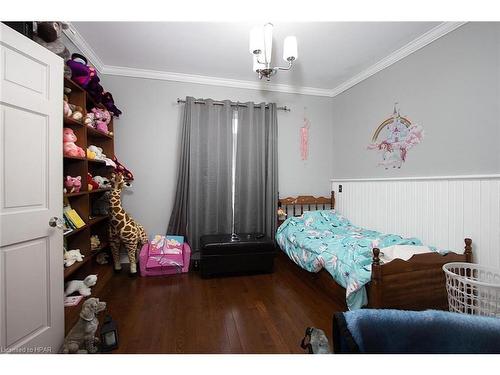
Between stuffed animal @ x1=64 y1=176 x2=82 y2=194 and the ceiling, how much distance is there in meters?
1.37

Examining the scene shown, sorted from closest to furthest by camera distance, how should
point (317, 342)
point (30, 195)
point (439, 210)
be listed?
1. point (317, 342)
2. point (30, 195)
3. point (439, 210)

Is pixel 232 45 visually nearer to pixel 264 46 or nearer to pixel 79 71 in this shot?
pixel 264 46

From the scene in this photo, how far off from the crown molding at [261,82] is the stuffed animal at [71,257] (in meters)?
1.87

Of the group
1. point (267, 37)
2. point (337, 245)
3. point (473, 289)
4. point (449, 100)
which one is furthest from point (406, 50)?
point (473, 289)

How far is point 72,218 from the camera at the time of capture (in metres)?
1.76

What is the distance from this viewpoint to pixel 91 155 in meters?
2.04

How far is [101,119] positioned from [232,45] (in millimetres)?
1599

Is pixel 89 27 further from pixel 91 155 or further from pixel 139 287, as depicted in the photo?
pixel 139 287

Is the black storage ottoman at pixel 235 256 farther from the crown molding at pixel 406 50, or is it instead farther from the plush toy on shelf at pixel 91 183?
the crown molding at pixel 406 50

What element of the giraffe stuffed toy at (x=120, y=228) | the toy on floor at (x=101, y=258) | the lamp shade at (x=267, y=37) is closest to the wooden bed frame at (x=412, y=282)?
the lamp shade at (x=267, y=37)

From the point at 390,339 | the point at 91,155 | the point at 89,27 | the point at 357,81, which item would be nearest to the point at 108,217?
the point at 91,155

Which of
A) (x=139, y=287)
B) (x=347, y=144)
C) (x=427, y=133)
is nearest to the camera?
(x=427, y=133)

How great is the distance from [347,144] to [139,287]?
3102mm
